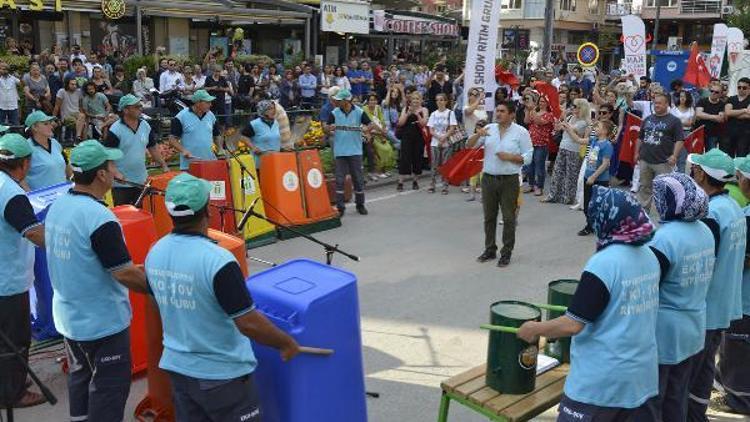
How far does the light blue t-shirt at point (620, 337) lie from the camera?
10.8 feet

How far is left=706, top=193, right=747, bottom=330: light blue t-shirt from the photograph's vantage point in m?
4.37

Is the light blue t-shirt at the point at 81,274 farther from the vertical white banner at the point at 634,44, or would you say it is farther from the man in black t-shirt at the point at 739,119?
the vertical white banner at the point at 634,44

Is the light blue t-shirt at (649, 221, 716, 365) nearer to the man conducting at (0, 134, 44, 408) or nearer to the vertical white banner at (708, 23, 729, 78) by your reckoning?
the man conducting at (0, 134, 44, 408)

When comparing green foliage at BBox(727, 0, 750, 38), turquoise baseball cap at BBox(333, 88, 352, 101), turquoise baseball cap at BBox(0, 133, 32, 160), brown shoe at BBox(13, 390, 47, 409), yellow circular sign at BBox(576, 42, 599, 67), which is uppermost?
green foliage at BBox(727, 0, 750, 38)

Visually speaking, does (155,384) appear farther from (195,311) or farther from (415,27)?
(415,27)

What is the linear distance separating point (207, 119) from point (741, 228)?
21.9ft

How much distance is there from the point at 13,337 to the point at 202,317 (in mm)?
2195

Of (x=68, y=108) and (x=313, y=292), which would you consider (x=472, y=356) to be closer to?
(x=313, y=292)

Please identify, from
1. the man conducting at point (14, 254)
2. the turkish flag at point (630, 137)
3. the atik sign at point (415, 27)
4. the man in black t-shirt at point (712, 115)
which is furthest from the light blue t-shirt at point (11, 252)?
the atik sign at point (415, 27)

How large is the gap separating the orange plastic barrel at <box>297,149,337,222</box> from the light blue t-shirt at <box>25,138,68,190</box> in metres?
3.68

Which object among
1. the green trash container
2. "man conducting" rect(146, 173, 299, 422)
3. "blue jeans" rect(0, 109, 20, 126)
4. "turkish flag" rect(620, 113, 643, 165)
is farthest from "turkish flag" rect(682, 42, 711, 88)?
"man conducting" rect(146, 173, 299, 422)

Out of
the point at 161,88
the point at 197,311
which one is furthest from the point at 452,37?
the point at 197,311

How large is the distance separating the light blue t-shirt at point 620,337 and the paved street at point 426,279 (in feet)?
5.94

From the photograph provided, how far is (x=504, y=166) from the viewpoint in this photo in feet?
27.2
